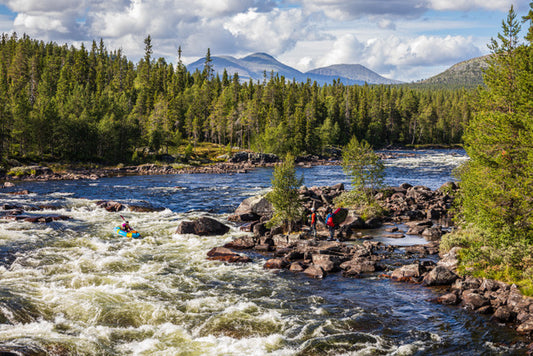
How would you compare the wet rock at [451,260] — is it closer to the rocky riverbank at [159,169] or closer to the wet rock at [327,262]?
the wet rock at [327,262]

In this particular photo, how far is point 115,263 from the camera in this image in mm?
26797

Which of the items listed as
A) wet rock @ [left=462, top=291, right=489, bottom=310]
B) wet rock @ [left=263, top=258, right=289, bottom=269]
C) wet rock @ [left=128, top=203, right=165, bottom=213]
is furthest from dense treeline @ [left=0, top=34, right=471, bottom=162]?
wet rock @ [left=462, top=291, right=489, bottom=310]

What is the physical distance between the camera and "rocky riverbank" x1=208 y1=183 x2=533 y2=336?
19938 millimetres

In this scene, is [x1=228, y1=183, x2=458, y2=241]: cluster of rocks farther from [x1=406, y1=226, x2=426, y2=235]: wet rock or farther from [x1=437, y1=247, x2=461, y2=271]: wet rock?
[x1=437, y1=247, x2=461, y2=271]: wet rock

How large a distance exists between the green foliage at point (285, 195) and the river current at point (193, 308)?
5287 millimetres

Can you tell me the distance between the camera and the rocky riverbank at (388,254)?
19938mm

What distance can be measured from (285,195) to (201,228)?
7.92 m

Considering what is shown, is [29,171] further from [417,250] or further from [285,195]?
[417,250]

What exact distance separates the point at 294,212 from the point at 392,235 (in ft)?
28.2

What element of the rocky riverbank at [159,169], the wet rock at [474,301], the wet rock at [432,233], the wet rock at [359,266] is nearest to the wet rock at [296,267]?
the wet rock at [359,266]

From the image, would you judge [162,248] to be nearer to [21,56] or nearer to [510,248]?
[510,248]

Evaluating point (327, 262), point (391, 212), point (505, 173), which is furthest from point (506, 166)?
point (391, 212)

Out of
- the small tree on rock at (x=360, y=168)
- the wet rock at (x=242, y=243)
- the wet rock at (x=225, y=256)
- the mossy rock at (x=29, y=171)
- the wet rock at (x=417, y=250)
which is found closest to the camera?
the wet rock at (x=225, y=256)

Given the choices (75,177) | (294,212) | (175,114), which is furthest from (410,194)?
(175,114)
